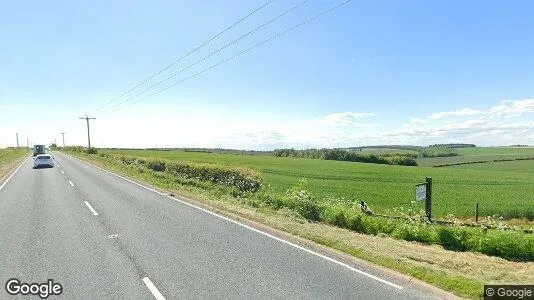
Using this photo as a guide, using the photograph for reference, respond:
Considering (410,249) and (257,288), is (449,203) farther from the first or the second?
(257,288)

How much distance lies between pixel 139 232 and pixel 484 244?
9.48 meters

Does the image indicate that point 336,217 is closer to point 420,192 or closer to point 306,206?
point 306,206

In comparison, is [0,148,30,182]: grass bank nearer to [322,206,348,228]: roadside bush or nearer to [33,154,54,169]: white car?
[33,154,54,169]: white car

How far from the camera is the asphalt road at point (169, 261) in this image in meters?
5.98

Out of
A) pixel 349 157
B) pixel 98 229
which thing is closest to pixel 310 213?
pixel 98 229

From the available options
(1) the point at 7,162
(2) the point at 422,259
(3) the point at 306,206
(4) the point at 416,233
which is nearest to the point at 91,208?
(3) the point at 306,206

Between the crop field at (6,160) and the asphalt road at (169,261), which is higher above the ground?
the crop field at (6,160)

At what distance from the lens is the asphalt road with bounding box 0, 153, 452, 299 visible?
19.6 feet

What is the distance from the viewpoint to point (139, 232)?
32.9ft

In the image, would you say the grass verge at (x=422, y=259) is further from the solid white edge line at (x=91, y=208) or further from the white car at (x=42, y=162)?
the white car at (x=42, y=162)

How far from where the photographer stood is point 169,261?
7.48 metres

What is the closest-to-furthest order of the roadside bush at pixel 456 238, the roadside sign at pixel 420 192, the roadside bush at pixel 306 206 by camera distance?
1. the roadside bush at pixel 456 238
2. the roadside sign at pixel 420 192
3. the roadside bush at pixel 306 206

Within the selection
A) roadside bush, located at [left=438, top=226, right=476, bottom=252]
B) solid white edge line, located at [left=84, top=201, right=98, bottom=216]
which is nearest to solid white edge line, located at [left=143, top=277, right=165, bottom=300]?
solid white edge line, located at [left=84, top=201, right=98, bottom=216]

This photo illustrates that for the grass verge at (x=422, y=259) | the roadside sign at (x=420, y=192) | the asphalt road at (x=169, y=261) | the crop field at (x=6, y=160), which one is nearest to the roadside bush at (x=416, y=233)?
the grass verge at (x=422, y=259)
